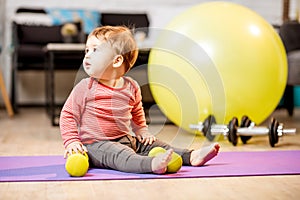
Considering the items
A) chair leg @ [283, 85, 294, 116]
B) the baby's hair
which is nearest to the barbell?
the baby's hair

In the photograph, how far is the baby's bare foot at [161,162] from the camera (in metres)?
1.67

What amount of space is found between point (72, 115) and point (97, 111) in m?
0.08

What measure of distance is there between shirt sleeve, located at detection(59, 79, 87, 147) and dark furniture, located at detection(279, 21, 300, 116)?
171 centimetres

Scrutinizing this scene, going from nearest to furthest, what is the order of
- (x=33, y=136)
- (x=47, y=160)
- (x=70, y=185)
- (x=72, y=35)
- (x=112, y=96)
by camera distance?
(x=70, y=185) < (x=112, y=96) < (x=47, y=160) < (x=33, y=136) < (x=72, y=35)

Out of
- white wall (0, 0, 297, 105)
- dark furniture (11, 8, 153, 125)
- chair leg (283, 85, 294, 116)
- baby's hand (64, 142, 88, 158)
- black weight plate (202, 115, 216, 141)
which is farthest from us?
white wall (0, 0, 297, 105)

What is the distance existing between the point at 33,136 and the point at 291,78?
1485 mm

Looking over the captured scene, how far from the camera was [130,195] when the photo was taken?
4.92 feet

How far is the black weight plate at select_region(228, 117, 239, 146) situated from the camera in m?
2.38

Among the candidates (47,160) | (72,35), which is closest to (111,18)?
(72,35)

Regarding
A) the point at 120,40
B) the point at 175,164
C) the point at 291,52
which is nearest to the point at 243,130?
the point at 175,164

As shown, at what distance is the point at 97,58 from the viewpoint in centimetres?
183

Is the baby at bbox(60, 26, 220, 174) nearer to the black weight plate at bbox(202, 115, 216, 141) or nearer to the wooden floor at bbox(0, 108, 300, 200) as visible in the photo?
the wooden floor at bbox(0, 108, 300, 200)

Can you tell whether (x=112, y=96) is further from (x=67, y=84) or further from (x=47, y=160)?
(x=67, y=84)

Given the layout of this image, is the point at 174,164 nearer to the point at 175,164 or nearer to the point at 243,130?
the point at 175,164
